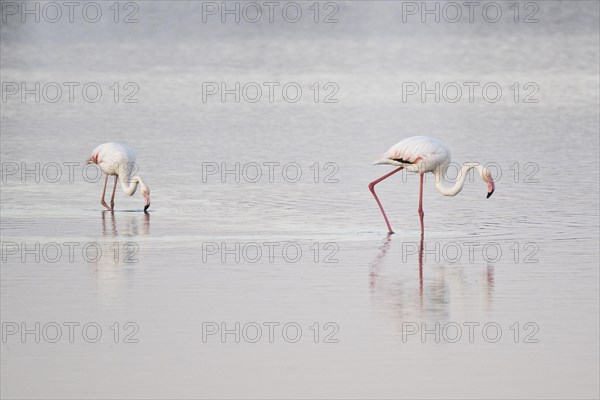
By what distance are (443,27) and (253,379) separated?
44598 millimetres

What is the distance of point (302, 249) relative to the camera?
14.5 meters

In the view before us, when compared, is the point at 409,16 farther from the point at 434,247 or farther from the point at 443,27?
the point at 434,247

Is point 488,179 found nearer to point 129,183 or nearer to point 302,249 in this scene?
point 302,249

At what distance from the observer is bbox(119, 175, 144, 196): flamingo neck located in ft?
59.2

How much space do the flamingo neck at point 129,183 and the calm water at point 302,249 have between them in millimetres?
216

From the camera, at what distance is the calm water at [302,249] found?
981 cm

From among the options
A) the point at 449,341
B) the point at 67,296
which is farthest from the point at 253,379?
the point at 67,296

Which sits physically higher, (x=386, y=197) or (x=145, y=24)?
(x=145, y=24)

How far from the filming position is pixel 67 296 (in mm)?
12203

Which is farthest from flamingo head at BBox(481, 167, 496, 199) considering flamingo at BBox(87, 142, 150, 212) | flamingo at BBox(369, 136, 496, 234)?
flamingo at BBox(87, 142, 150, 212)

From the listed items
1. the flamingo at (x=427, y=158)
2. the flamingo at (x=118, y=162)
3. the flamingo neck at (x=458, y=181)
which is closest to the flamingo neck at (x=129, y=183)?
the flamingo at (x=118, y=162)

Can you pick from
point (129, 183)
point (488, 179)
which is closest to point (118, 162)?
point (129, 183)

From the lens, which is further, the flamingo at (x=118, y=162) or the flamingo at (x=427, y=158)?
the flamingo at (x=118, y=162)

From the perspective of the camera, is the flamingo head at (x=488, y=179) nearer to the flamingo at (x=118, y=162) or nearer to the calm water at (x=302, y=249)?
the calm water at (x=302, y=249)
